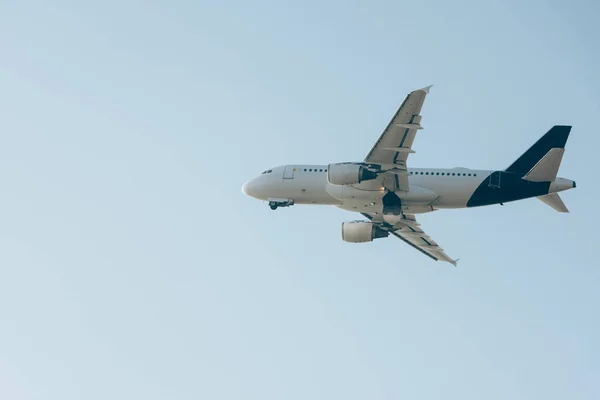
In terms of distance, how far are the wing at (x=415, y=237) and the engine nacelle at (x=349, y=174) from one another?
8925mm

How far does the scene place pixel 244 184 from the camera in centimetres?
7631

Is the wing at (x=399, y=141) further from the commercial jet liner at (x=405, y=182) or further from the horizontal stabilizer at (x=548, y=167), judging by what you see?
the horizontal stabilizer at (x=548, y=167)

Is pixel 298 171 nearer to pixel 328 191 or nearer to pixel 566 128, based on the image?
pixel 328 191

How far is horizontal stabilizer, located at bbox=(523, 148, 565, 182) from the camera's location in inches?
2608

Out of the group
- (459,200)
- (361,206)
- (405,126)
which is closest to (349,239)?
(361,206)

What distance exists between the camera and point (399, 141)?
64.3 meters

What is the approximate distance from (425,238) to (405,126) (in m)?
17.3

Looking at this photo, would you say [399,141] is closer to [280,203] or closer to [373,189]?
[373,189]

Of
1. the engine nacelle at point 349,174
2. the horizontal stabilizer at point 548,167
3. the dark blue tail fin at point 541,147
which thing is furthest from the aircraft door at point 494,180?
the engine nacelle at point 349,174

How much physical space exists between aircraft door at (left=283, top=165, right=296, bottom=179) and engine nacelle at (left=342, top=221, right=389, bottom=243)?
6.14 m

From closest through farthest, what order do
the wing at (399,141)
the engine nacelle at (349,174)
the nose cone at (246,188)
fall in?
the wing at (399,141)
the engine nacelle at (349,174)
the nose cone at (246,188)

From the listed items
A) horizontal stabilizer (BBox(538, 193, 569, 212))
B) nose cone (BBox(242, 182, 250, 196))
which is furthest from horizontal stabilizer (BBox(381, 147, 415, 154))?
nose cone (BBox(242, 182, 250, 196))

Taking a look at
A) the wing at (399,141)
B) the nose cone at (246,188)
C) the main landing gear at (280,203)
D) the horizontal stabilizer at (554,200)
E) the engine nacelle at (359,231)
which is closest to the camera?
the wing at (399,141)

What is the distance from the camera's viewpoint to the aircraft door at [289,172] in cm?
7288
